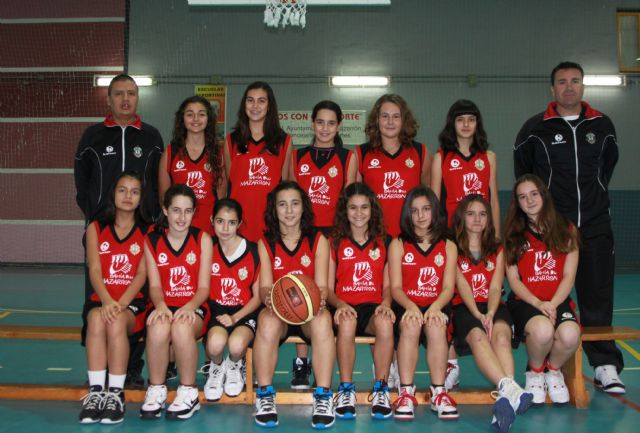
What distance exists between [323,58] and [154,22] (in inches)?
121

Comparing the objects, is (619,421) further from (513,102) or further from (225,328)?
(513,102)

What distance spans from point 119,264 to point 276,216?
1012 mm

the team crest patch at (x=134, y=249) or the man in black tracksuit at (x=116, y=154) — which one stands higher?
the man in black tracksuit at (x=116, y=154)

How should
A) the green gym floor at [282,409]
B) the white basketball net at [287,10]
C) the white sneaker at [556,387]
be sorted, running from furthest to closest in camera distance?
1. the white basketball net at [287,10]
2. the white sneaker at [556,387]
3. the green gym floor at [282,409]

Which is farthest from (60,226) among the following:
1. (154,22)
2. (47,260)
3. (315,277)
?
(315,277)

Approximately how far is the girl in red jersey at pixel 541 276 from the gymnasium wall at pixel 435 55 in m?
7.07

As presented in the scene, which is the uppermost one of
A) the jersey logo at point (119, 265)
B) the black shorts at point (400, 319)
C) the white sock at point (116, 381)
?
the jersey logo at point (119, 265)

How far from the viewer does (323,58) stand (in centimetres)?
1080

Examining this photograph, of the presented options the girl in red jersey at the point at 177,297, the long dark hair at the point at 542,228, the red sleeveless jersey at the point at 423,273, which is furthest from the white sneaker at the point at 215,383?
the long dark hair at the point at 542,228

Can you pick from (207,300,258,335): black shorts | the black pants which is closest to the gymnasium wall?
the black pants

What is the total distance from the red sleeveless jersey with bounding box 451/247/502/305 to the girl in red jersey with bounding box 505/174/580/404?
0.13 m

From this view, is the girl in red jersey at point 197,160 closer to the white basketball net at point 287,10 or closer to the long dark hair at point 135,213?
the long dark hair at point 135,213

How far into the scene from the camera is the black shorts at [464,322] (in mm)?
3514

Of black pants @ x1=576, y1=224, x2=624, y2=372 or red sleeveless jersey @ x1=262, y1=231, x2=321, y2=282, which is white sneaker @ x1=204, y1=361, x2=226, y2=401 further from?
black pants @ x1=576, y1=224, x2=624, y2=372
